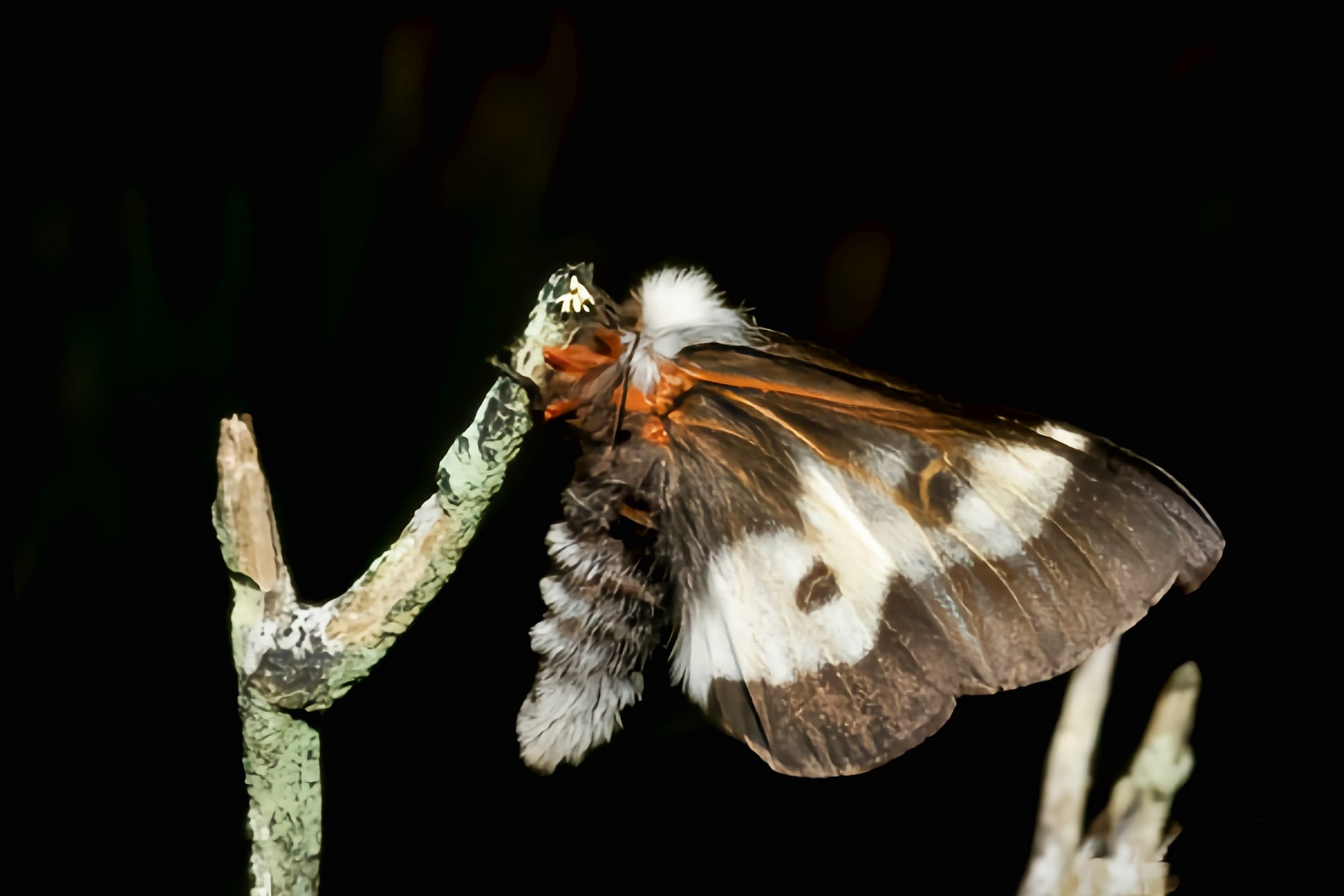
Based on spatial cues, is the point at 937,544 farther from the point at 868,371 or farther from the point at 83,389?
the point at 83,389

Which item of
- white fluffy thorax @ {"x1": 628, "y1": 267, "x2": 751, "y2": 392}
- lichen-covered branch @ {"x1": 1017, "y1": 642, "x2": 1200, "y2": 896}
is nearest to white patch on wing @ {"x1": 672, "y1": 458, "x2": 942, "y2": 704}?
white fluffy thorax @ {"x1": 628, "y1": 267, "x2": 751, "y2": 392}

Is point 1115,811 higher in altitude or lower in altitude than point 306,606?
lower

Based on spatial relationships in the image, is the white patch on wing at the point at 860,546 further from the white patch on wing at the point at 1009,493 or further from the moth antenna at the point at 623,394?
the moth antenna at the point at 623,394

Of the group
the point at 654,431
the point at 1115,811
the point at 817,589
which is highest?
the point at 654,431

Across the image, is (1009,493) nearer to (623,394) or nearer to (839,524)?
(839,524)

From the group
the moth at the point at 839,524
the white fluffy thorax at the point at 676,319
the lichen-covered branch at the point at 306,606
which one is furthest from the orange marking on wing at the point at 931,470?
the lichen-covered branch at the point at 306,606

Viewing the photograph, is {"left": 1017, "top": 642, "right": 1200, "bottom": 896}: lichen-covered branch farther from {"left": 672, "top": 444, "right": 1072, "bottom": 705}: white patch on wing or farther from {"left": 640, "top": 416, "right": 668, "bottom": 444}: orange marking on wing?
{"left": 640, "top": 416, "right": 668, "bottom": 444}: orange marking on wing

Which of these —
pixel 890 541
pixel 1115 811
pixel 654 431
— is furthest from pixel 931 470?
pixel 1115 811
